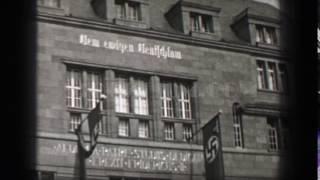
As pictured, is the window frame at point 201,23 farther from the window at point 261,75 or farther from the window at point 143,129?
the window at point 143,129

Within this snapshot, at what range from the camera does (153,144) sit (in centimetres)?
912

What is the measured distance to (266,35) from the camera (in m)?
10.2

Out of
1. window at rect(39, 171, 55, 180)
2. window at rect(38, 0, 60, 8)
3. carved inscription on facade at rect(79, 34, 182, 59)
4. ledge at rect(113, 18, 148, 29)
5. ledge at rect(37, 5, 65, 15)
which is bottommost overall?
window at rect(39, 171, 55, 180)

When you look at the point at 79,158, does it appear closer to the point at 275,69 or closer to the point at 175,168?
the point at 175,168

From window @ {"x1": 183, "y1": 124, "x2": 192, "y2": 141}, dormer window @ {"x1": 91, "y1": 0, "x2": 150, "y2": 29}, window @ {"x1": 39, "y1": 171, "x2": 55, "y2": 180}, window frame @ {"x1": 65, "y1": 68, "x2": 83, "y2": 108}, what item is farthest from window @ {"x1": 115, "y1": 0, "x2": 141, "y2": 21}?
window @ {"x1": 39, "y1": 171, "x2": 55, "y2": 180}

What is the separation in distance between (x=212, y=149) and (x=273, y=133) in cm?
95

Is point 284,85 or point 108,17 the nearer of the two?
point 108,17

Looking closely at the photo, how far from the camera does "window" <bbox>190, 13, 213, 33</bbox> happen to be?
9.94 meters

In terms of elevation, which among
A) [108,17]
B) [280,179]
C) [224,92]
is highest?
[108,17]

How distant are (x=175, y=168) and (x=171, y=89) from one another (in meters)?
1.14

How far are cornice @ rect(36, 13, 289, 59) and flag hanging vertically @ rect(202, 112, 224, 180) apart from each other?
1.06 meters

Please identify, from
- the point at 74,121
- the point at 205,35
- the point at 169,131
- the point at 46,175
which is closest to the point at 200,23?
the point at 205,35

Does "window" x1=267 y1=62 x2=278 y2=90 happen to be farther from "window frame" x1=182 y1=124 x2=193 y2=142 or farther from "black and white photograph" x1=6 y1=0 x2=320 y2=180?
"window frame" x1=182 y1=124 x2=193 y2=142

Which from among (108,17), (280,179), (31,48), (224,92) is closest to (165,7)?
(108,17)
